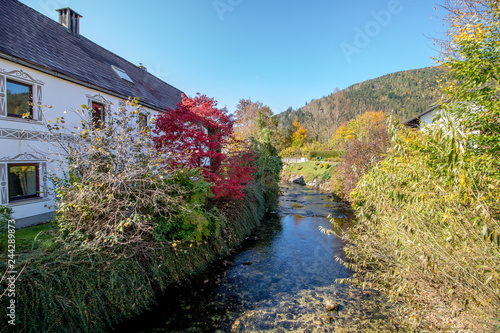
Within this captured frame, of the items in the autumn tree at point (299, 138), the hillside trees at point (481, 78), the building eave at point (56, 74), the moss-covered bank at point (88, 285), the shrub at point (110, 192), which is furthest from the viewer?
the autumn tree at point (299, 138)

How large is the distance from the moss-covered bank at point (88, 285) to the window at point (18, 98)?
6559 mm

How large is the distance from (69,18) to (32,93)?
804 cm

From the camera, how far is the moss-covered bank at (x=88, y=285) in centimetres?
322

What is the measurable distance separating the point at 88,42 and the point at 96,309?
51.6 ft

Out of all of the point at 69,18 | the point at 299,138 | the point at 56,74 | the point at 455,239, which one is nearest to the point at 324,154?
the point at 299,138

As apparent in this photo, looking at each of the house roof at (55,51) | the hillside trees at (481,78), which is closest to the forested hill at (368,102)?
the hillside trees at (481,78)

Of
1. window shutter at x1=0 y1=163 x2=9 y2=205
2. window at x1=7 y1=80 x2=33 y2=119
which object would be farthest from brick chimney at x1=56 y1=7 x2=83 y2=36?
window shutter at x1=0 y1=163 x2=9 y2=205

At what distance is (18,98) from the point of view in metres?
7.76

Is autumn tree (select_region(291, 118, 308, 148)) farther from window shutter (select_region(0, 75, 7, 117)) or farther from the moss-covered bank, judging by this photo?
the moss-covered bank

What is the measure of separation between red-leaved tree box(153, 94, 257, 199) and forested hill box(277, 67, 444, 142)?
29.2 metres

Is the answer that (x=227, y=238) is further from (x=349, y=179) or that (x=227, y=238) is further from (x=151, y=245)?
(x=349, y=179)

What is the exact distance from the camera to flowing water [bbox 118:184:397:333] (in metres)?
4.27

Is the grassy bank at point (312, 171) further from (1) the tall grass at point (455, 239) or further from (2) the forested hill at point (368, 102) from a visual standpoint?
(1) the tall grass at point (455, 239)

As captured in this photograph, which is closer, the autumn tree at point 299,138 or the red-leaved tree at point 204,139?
the red-leaved tree at point 204,139
